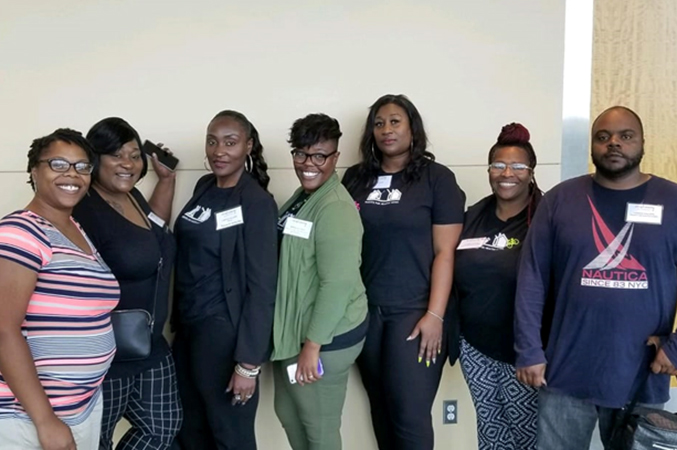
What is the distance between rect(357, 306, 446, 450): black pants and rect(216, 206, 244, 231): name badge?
2.24 ft

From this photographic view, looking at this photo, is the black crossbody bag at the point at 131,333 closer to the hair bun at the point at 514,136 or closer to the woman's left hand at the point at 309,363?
the woman's left hand at the point at 309,363

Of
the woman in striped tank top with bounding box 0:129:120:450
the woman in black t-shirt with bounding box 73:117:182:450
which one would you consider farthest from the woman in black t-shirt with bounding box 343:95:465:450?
the woman in striped tank top with bounding box 0:129:120:450

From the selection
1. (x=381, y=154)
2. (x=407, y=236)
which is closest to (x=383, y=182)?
(x=381, y=154)

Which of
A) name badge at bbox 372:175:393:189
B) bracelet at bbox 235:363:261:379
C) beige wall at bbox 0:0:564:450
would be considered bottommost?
bracelet at bbox 235:363:261:379

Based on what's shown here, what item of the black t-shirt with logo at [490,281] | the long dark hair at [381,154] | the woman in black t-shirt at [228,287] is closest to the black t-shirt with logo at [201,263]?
the woman in black t-shirt at [228,287]

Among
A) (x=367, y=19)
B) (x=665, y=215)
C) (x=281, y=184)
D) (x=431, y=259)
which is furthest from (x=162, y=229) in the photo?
(x=665, y=215)

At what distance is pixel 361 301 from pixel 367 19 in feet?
4.69

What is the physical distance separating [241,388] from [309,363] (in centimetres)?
30

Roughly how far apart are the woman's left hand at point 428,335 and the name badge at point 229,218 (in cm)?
85

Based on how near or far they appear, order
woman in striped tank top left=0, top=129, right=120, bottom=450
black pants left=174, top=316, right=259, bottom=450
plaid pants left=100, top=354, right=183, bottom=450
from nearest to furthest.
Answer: woman in striped tank top left=0, top=129, right=120, bottom=450
plaid pants left=100, top=354, right=183, bottom=450
black pants left=174, top=316, right=259, bottom=450

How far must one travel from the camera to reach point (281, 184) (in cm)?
257

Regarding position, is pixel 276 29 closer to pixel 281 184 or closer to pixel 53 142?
pixel 281 184

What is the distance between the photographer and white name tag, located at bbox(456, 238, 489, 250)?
2053mm

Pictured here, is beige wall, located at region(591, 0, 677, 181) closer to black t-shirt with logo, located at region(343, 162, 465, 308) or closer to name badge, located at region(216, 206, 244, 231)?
black t-shirt with logo, located at region(343, 162, 465, 308)
